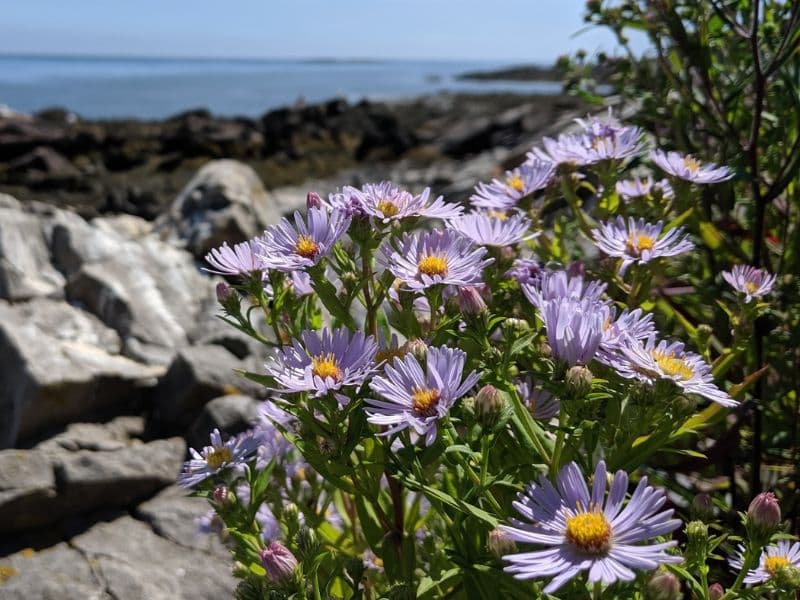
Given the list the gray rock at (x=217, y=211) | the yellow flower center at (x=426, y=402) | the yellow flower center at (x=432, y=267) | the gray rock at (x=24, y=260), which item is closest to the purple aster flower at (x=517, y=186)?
the yellow flower center at (x=432, y=267)

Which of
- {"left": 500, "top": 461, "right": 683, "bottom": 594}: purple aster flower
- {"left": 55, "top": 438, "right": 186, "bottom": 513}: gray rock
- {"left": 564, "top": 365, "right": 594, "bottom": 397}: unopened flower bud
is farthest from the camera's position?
{"left": 55, "top": 438, "right": 186, "bottom": 513}: gray rock

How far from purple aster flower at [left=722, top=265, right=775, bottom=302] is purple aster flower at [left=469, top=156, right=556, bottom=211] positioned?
0.41 m

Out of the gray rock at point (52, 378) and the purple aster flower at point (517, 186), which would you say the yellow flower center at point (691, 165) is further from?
the gray rock at point (52, 378)

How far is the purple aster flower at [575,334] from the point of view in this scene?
1.07m

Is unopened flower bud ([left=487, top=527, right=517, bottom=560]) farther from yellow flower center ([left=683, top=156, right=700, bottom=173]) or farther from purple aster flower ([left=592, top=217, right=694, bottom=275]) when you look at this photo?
yellow flower center ([left=683, top=156, right=700, bottom=173])

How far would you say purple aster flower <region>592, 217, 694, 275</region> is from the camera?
142 centimetres

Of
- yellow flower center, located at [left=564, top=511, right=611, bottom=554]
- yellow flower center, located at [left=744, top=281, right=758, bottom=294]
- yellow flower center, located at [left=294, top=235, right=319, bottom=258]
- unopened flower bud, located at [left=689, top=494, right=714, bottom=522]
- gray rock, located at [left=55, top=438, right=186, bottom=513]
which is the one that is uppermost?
yellow flower center, located at [left=294, top=235, right=319, bottom=258]

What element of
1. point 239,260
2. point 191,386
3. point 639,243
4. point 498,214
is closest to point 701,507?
point 639,243

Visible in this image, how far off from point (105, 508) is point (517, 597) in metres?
1.63

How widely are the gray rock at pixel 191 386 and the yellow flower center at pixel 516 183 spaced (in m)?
1.42

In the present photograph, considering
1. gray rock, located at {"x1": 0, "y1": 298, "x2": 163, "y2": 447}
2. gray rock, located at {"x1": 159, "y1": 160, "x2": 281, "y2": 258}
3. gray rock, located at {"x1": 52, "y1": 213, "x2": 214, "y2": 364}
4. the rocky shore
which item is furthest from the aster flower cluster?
gray rock, located at {"x1": 159, "y1": 160, "x2": 281, "y2": 258}

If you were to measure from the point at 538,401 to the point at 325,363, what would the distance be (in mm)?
467

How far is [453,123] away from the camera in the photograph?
19641 mm

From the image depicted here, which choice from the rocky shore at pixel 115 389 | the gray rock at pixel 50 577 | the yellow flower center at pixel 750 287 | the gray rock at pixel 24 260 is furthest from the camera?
the gray rock at pixel 24 260
